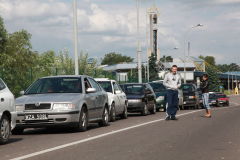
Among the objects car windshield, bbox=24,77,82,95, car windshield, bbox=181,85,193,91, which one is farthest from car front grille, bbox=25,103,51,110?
car windshield, bbox=181,85,193,91

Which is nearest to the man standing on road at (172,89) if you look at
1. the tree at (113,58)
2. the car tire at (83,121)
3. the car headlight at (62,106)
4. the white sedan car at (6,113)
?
the car tire at (83,121)

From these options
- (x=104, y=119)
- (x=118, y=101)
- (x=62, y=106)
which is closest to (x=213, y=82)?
(x=118, y=101)

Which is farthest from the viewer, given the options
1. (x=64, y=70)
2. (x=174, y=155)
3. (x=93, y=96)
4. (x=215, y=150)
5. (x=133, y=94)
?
(x=64, y=70)

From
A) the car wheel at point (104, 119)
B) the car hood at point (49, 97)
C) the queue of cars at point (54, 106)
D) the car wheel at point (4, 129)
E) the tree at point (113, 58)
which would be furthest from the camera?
the tree at point (113, 58)

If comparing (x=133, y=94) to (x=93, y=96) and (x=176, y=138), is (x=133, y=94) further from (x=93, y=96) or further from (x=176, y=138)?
(x=176, y=138)

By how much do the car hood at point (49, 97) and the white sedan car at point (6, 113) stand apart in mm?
1438

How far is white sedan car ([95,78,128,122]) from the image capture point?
53.2 ft

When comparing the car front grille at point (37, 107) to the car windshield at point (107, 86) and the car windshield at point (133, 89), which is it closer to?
the car windshield at point (107, 86)

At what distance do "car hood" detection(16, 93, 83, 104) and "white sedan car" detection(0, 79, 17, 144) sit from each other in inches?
56.6

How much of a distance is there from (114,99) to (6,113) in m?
7.10

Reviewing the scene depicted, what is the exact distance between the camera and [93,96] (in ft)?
42.8

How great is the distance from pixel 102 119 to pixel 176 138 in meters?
4.13

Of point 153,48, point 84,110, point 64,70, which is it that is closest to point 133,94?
point 84,110

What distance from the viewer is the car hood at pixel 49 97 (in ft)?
37.6
